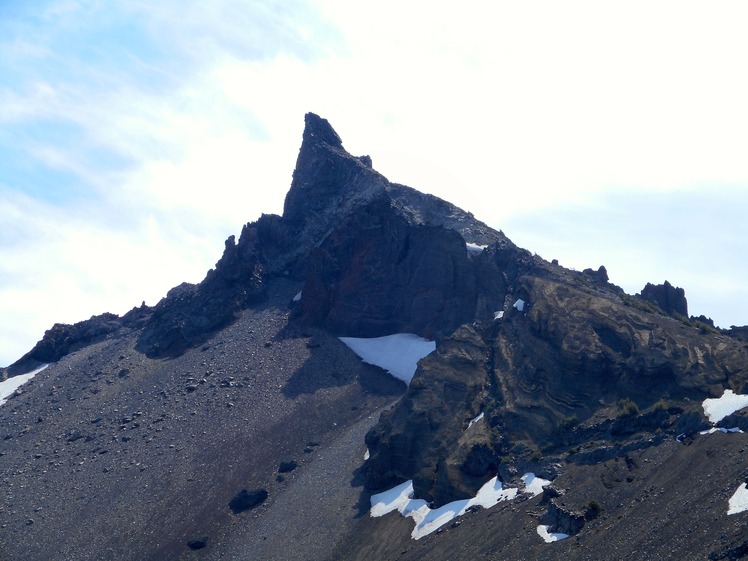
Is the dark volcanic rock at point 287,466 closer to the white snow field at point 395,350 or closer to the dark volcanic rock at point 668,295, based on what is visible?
the white snow field at point 395,350

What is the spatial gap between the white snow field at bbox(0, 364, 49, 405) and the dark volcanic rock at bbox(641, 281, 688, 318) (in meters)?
68.6

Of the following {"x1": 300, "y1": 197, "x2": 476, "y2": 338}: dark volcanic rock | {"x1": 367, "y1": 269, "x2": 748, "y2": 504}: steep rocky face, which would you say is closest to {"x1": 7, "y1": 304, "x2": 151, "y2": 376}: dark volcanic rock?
{"x1": 300, "y1": 197, "x2": 476, "y2": 338}: dark volcanic rock

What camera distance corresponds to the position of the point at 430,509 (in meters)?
60.6

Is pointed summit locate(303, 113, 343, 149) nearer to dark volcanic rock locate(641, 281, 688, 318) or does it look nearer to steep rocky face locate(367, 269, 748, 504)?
dark volcanic rock locate(641, 281, 688, 318)

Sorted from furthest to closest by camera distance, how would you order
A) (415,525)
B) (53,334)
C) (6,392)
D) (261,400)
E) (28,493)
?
1. (53,334)
2. (6,392)
3. (261,400)
4. (28,493)
5. (415,525)

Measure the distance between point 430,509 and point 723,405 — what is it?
19933 mm

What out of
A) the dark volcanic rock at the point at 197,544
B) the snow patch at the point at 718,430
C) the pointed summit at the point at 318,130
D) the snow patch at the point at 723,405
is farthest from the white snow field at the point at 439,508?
the pointed summit at the point at 318,130

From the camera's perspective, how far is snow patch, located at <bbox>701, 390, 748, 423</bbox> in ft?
170

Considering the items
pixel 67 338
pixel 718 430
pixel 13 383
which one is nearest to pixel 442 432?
pixel 718 430

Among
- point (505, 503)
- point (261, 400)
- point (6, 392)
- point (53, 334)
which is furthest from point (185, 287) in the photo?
point (505, 503)

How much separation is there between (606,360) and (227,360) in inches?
1727

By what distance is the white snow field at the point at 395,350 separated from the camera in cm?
9050

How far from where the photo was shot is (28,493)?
3081 inches

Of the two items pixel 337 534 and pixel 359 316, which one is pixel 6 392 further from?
pixel 337 534
